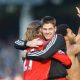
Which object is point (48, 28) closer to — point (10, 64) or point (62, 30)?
point (62, 30)

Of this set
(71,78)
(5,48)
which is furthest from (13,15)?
(71,78)

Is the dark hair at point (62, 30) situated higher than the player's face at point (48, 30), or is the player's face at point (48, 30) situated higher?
the player's face at point (48, 30)

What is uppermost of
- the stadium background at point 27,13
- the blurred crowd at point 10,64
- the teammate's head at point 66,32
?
the teammate's head at point 66,32

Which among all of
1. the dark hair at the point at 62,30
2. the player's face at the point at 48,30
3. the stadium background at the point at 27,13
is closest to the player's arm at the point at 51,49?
the player's face at the point at 48,30

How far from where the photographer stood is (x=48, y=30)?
→ 1016 cm

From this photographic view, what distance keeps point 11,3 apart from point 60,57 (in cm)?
1837

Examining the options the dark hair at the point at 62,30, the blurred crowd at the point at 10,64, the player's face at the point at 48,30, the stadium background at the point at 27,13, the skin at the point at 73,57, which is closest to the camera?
the player's face at the point at 48,30

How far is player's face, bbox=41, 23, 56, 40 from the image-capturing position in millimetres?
10180

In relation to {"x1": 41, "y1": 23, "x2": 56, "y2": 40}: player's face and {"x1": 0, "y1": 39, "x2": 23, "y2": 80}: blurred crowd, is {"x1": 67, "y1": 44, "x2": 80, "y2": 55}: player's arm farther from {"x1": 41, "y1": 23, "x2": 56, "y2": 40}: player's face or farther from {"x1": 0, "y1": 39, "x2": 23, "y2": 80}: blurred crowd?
{"x1": 0, "y1": 39, "x2": 23, "y2": 80}: blurred crowd

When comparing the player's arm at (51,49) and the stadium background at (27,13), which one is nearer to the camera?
the player's arm at (51,49)

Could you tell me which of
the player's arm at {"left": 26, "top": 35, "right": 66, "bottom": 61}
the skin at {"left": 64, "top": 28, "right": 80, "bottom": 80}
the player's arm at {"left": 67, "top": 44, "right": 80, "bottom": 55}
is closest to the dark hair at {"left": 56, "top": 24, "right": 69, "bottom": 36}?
the skin at {"left": 64, "top": 28, "right": 80, "bottom": 80}

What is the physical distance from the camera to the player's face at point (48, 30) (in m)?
10.2

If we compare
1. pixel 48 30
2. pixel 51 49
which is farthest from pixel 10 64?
pixel 51 49

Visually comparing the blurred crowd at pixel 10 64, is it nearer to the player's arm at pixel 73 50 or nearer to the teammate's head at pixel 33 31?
the player's arm at pixel 73 50
